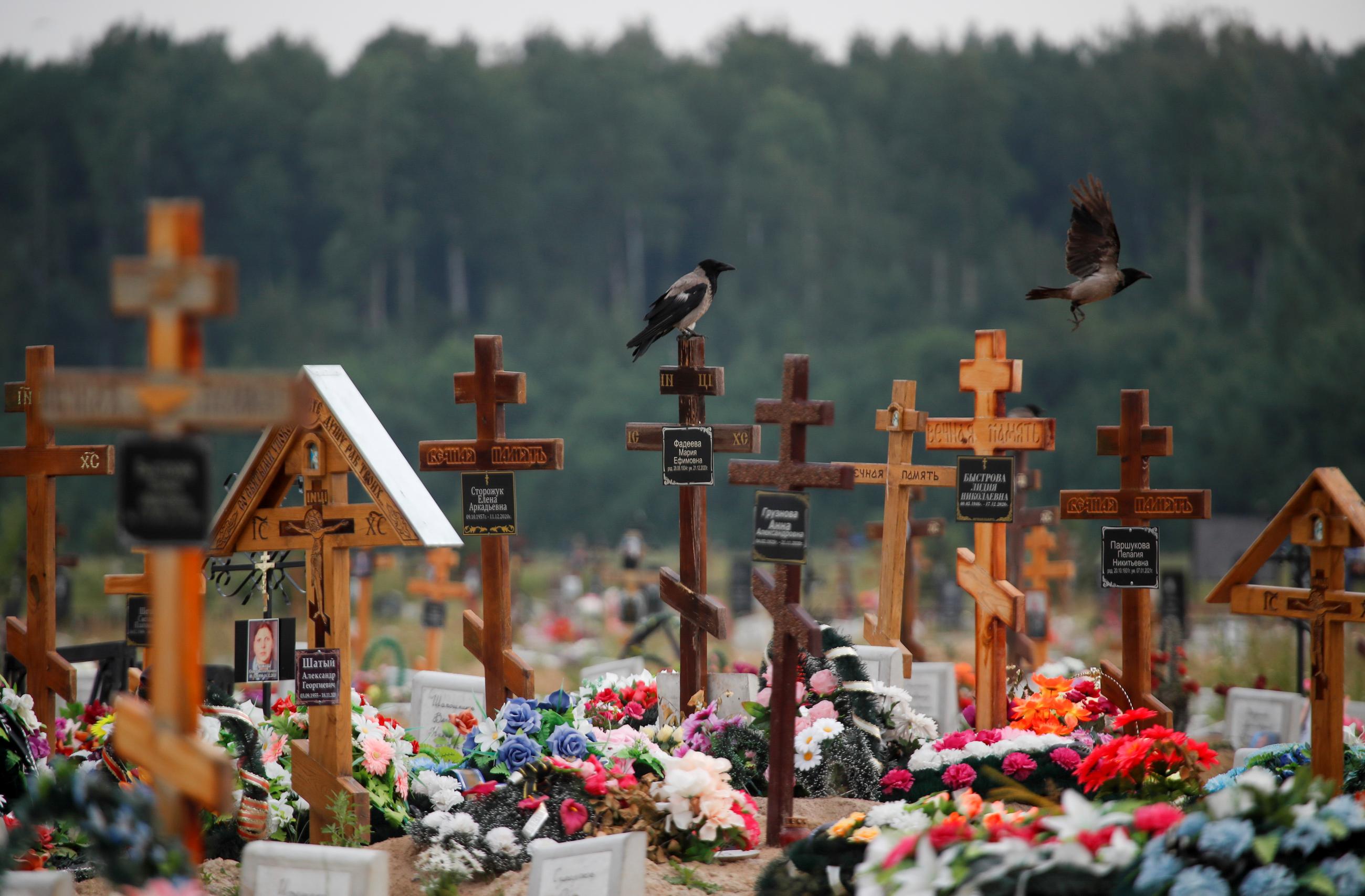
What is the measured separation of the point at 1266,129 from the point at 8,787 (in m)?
41.2

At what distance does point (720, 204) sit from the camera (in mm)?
45188

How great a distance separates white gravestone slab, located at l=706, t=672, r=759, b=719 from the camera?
7.43 metres

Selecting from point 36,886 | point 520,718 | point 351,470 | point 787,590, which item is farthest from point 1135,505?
point 36,886

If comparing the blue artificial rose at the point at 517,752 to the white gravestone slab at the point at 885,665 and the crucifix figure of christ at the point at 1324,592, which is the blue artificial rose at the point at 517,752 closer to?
the white gravestone slab at the point at 885,665

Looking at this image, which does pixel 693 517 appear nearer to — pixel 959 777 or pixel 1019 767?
pixel 959 777

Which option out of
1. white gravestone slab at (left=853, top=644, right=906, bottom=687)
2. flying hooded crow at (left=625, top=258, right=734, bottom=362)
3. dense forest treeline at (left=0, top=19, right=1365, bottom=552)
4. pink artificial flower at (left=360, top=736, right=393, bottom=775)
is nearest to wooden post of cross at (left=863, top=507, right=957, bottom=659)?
white gravestone slab at (left=853, top=644, right=906, bottom=687)

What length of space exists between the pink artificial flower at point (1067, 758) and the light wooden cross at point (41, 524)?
551 cm

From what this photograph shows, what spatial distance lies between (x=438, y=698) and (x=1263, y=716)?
593cm

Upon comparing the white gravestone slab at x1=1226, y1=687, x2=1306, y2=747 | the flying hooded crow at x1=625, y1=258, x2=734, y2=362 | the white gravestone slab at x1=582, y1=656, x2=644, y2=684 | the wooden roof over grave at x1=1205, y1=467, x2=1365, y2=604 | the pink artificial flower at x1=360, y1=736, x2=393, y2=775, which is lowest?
the white gravestone slab at x1=1226, y1=687, x2=1306, y2=747

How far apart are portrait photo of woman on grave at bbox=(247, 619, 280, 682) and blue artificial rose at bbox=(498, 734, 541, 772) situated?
1.25m

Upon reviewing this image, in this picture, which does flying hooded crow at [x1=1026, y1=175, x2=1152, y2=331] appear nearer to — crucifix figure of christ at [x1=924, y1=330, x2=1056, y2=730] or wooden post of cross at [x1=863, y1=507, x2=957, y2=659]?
crucifix figure of christ at [x1=924, y1=330, x2=1056, y2=730]

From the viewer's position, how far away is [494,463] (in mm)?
7656

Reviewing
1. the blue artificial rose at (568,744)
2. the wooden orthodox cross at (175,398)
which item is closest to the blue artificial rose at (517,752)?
the blue artificial rose at (568,744)

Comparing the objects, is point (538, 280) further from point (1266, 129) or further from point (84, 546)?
point (1266, 129)
